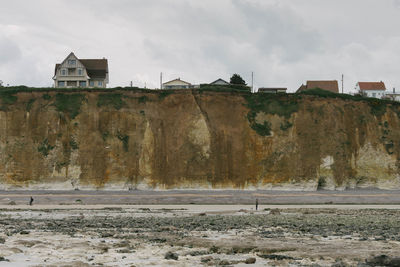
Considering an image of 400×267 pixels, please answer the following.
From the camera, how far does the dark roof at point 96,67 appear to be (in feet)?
273

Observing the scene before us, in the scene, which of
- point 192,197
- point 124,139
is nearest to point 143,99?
point 124,139

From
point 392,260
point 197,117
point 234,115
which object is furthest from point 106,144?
point 392,260

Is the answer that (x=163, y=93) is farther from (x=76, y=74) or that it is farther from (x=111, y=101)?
(x=76, y=74)

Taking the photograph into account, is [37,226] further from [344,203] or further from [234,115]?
[234,115]

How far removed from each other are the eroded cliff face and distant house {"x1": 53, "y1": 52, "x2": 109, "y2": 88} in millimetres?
23279

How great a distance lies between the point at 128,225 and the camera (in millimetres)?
24594

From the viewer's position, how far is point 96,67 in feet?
276

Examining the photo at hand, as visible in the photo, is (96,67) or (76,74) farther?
(96,67)

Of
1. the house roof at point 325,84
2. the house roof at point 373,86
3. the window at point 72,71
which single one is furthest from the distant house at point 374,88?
the window at point 72,71

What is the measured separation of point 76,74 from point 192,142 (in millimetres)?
33255

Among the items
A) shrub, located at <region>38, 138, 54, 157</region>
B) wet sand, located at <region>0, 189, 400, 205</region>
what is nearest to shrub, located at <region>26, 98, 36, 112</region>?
shrub, located at <region>38, 138, 54, 157</region>

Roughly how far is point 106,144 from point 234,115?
14318 mm

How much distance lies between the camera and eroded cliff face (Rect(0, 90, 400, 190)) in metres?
53.3

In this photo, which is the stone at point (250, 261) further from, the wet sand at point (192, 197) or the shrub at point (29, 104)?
the shrub at point (29, 104)
